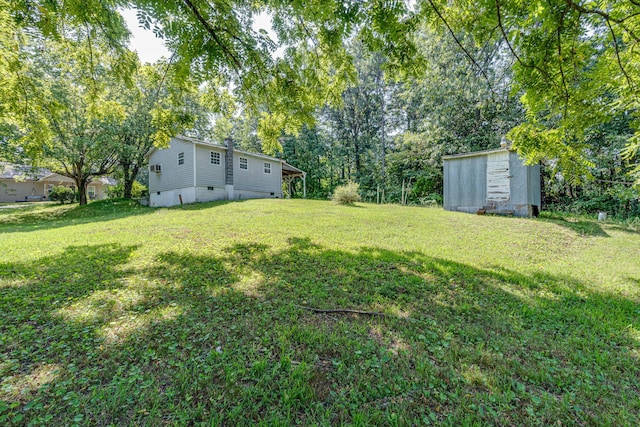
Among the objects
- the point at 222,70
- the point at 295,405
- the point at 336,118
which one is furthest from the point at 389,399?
the point at 336,118

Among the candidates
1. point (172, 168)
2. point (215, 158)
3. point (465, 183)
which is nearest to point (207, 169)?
point (215, 158)

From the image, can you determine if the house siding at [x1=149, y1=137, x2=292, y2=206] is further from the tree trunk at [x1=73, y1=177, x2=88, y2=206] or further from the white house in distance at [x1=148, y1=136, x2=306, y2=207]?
the tree trunk at [x1=73, y1=177, x2=88, y2=206]

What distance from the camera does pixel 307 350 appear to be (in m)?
2.17

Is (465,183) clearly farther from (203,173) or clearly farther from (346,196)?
(203,173)

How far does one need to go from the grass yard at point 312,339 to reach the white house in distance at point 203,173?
10220 mm

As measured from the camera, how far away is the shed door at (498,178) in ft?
36.2

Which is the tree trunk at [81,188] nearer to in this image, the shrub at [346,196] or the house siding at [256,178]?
the house siding at [256,178]

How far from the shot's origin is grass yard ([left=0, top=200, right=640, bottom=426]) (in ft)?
5.31

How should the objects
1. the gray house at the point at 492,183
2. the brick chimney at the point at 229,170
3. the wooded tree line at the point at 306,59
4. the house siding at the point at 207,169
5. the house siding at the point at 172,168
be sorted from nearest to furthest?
the wooded tree line at the point at 306,59
the gray house at the point at 492,183
the house siding at the point at 207,169
the house siding at the point at 172,168
the brick chimney at the point at 229,170

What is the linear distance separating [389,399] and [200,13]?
5.35 metres

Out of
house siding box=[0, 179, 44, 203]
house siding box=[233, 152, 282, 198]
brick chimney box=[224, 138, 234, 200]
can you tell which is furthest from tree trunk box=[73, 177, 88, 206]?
house siding box=[0, 179, 44, 203]

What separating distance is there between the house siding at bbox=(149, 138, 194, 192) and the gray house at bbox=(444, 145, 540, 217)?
45.9 feet

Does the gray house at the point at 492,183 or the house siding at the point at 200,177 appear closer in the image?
the gray house at the point at 492,183

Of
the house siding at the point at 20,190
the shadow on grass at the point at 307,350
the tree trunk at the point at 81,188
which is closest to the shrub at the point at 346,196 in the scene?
the shadow on grass at the point at 307,350
